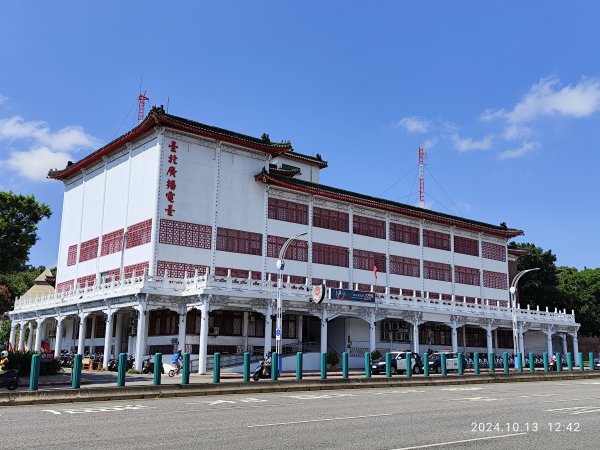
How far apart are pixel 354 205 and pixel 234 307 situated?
19158mm

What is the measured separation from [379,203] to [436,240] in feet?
30.3

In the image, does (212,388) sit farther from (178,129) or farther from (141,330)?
(178,129)

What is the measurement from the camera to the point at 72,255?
2281 inches

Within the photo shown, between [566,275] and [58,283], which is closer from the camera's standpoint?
[58,283]

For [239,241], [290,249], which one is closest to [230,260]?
[239,241]

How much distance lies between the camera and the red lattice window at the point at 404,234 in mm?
60938

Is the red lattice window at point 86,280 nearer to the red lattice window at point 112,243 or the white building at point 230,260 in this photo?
the white building at point 230,260

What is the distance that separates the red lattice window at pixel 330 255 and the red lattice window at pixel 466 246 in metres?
15.4

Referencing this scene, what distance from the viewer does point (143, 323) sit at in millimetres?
41344

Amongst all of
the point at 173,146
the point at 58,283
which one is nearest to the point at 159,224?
the point at 173,146

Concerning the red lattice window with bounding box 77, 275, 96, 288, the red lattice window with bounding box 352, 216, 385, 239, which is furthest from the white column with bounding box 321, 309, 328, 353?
the red lattice window with bounding box 77, 275, 96, 288

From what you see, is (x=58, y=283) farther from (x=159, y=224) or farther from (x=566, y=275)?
(x=566, y=275)

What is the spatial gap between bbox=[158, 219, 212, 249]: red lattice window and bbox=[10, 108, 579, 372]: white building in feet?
0.26

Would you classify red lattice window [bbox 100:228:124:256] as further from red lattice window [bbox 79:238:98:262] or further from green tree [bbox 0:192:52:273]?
green tree [bbox 0:192:52:273]
